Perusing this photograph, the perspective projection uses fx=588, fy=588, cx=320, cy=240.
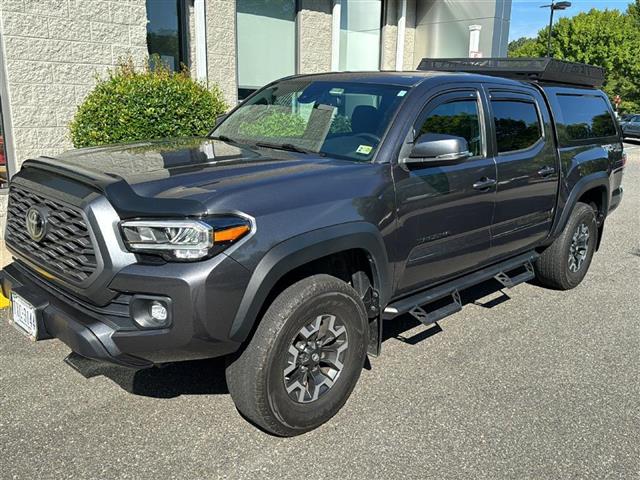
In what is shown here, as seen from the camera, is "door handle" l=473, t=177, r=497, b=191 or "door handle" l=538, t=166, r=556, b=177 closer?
"door handle" l=473, t=177, r=497, b=191

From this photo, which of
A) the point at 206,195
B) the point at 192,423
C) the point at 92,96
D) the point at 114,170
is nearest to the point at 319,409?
the point at 192,423

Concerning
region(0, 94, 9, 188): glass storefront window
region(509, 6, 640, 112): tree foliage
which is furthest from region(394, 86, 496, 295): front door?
region(509, 6, 640, 112): tree foliage

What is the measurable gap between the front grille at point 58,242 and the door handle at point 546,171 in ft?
11.5

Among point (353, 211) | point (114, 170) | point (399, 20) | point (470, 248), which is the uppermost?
point (399, 20)

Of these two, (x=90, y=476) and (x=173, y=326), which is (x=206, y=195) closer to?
(x=173, y=326)

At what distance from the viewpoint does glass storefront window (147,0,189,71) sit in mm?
9578

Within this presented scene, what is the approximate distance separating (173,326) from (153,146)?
1.63m

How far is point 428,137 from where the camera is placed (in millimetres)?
→ 3492

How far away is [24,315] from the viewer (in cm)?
304

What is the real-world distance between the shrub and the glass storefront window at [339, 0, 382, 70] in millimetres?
6709

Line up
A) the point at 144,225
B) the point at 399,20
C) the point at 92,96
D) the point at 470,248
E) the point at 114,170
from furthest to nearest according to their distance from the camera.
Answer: the point at 399,20, the point at 92,96, the point at 470,248, the point at 114,170, the point at 144,225

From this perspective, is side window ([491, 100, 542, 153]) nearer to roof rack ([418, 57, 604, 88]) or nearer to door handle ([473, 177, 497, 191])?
door handle ([473, 177, 497, 191])

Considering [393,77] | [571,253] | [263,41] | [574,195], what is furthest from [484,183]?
[263,41]

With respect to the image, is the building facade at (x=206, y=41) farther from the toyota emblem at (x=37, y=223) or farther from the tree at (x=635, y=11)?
the tree at (x=635, y=11)
